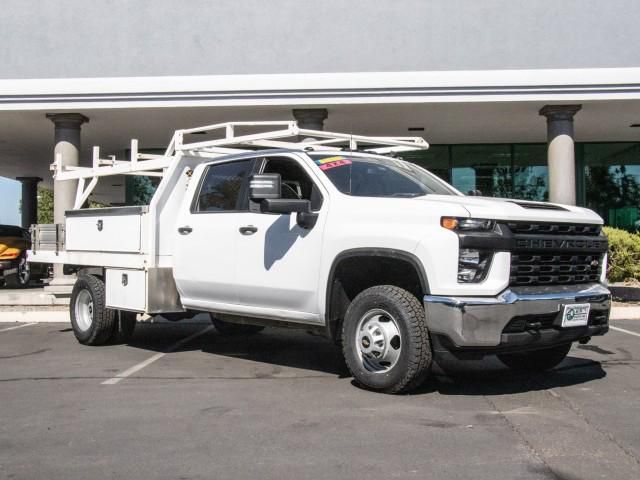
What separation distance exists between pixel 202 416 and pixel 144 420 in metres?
0.40

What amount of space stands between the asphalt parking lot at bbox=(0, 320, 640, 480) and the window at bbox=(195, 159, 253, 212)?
1625 millimetres

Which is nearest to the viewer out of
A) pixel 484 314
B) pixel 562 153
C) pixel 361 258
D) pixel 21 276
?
pixel 484 314

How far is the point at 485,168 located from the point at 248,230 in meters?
13.2

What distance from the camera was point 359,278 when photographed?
5.99 meters

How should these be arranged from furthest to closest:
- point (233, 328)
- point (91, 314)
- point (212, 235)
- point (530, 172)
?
point (530, 172) < point (233, 328) < point (91, 314) < point (212, 235)

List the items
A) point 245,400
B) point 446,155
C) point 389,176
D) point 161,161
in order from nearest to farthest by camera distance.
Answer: point 245,400 < point 389,176 < point 161,161 < point 446,155

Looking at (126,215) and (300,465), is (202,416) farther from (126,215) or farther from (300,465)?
(126,215)

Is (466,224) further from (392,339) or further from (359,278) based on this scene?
(359,278)

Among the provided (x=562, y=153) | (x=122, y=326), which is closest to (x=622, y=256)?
(x=562, y=153)

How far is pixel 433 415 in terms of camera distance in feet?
16.2

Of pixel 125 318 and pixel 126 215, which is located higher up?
pixel 126 215

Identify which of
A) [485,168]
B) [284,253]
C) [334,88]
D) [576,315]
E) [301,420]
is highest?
[334,88]

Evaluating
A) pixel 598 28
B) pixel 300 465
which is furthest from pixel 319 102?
pixel 300 465

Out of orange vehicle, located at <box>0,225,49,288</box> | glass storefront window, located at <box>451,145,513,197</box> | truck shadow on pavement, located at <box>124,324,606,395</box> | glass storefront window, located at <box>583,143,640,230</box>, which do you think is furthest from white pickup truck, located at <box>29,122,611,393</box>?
glass storefront window, located at <box>583,143,640,230</box>
